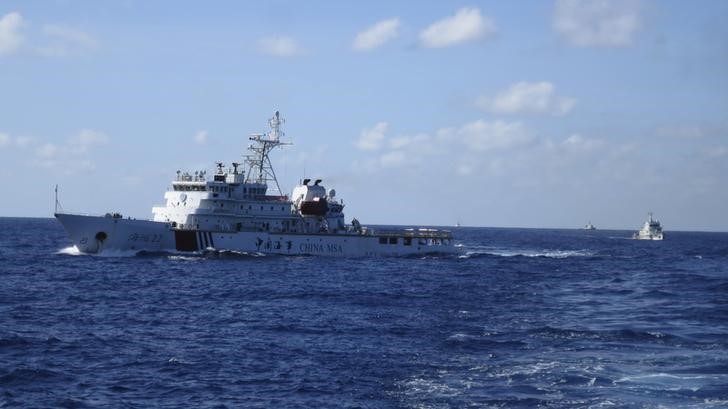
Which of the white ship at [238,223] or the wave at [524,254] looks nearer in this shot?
the white ship at [238,223]

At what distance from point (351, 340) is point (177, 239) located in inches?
1683

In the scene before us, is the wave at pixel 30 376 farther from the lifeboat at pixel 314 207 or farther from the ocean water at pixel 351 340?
the lifeboat at pixel 314 207

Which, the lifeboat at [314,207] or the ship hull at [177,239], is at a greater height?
the lifeboat at [314,207]

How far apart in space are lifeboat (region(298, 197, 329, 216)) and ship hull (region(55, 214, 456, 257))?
261cm

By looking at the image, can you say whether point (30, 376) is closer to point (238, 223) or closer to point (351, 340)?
point (351, 340)

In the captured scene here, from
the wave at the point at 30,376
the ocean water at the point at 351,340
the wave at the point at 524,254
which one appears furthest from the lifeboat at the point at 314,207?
the wave at the point at 30,376

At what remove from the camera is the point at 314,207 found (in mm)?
80188

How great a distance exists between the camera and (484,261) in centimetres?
8406

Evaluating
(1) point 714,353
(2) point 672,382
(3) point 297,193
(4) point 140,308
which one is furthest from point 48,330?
(3) point 297,193

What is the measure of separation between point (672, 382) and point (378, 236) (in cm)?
5984

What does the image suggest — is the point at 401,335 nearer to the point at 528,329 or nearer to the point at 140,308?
the point at 528,329

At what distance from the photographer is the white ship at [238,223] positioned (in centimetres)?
7012

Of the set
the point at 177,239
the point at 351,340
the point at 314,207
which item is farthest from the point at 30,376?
the point at 314,207

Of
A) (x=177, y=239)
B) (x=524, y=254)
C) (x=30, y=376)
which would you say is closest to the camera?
(x=30, y=376)
